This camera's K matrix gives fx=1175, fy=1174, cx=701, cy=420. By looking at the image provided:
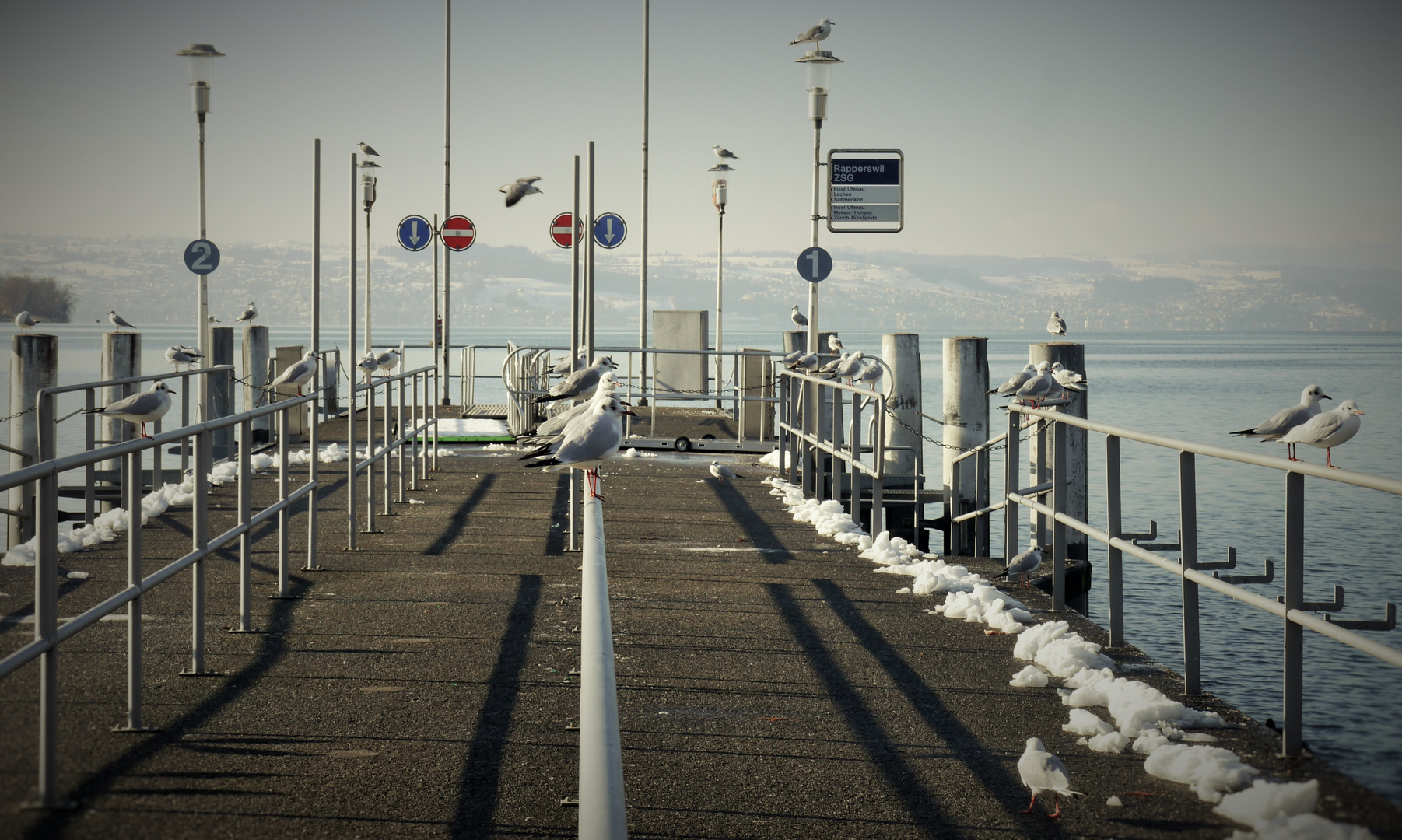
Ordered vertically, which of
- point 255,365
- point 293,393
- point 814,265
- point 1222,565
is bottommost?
point 1222,565

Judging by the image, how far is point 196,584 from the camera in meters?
5.07

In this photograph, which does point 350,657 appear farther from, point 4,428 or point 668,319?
point 4,428

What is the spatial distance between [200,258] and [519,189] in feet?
33.4

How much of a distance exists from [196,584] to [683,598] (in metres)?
2.84

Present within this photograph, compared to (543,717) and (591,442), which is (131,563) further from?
(591,442)

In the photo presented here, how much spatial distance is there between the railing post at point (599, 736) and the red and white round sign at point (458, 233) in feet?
74.0

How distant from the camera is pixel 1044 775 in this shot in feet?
11.9

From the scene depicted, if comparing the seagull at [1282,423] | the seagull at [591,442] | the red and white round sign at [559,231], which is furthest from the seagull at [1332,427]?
the red and white round sign at [559,231]

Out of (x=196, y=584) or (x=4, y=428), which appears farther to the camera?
(x=4, y=428)

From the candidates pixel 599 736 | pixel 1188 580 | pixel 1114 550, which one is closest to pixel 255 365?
pixel 1114 550

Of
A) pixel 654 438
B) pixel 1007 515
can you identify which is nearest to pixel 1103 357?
pixel 654 438

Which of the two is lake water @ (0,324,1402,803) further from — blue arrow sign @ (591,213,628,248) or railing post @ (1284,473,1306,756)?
blue arrow sign @ (591,213,628,248)

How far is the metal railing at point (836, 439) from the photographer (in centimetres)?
933

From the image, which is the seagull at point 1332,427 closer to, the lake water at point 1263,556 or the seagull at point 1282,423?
the seagull at point 1282,423
